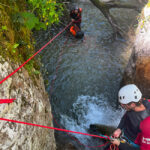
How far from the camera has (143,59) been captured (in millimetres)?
4430

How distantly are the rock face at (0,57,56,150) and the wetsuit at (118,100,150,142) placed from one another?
1.64 metres

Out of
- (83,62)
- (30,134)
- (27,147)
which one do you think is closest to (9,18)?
(30,134)

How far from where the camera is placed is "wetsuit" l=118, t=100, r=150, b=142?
2.52 m

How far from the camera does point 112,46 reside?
8328 mm

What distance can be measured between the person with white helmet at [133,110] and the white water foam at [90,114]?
2128 millimetres

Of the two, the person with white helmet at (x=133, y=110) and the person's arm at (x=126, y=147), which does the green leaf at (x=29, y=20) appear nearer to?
the person with white helmet at (x=133, y=110)

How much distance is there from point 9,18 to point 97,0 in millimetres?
6309

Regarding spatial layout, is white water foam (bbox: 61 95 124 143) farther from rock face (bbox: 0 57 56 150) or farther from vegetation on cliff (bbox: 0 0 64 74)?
vegetation on cliff (bbox: 0 0 64 74)

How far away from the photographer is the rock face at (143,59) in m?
4.29

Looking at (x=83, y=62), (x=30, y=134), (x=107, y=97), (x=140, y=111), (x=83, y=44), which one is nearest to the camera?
(x=30, y=134)

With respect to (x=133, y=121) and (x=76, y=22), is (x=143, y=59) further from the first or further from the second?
(x=76, y=22)

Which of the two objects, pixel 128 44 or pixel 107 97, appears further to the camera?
pixel 128 44

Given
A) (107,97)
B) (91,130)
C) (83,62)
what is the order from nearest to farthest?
(91,130), (107,97), (83,62)

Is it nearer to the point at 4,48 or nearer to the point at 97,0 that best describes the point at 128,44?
the point at 97,0
